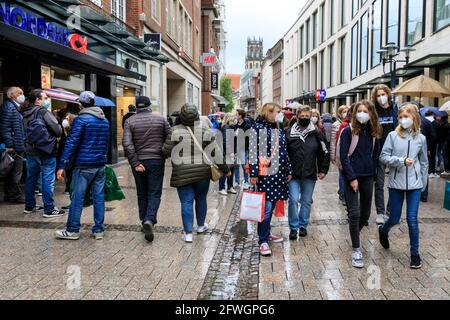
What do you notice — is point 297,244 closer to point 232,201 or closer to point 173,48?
point 232,201

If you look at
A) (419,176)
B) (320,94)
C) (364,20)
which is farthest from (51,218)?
(320,94)

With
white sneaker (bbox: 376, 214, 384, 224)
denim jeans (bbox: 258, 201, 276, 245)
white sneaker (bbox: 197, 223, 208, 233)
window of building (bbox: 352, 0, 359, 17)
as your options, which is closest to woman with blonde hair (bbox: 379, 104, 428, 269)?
denim jeans (bbox: 258, 201, 276, 245)

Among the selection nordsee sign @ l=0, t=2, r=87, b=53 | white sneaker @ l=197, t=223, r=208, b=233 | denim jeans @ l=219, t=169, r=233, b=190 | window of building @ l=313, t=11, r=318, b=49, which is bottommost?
white sneaker @ l=197, t=223, r=208, b=233

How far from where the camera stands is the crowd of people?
524 cm

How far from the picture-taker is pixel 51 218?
7.30 m

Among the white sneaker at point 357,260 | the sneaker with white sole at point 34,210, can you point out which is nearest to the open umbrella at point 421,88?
the white sneaker at point 357,260

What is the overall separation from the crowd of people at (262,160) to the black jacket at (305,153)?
0.01 meters

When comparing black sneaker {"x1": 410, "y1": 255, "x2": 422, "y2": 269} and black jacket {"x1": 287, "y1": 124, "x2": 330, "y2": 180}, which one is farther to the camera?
black jacket {"x1": 287, "y1": 124, "x2": 330, "y2": 180}

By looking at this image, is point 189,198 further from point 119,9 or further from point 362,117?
point 119,9

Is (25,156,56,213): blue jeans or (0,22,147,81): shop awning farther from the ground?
(0,22,147,81): shop awning

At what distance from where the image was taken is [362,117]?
5289 mm

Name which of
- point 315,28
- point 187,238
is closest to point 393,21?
point 187,238

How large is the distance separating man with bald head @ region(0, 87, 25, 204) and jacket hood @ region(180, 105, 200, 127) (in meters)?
3.75

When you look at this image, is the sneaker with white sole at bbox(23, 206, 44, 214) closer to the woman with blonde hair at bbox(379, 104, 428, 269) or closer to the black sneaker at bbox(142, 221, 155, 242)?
the black sneaker at bbox(142, 221, 155, 242)
